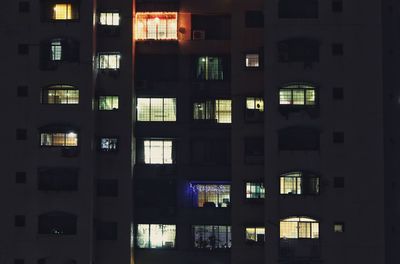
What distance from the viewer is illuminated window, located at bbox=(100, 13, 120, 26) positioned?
156 ft

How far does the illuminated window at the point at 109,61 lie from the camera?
4747 centimetres

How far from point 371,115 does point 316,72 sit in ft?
18.9

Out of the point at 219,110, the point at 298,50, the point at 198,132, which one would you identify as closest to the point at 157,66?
the point at 219,110

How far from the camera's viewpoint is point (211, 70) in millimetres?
48656

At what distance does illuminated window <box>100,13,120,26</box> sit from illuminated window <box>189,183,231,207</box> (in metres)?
15.8

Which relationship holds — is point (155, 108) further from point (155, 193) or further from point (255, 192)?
point (255, 192)

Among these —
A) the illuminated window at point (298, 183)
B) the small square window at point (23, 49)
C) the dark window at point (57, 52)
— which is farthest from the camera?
the small square window at point (23, 49)

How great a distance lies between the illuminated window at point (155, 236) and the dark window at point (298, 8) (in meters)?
20.8

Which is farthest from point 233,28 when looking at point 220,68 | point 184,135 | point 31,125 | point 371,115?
point 31,125

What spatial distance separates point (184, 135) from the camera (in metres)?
48.2

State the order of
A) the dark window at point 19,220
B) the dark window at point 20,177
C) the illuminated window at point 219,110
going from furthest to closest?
the illuminated window at point 219,110, the dark window at point 20,177, the dark window at point 19,220

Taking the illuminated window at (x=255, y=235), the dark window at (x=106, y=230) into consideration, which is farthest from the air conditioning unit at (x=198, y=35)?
the dark window at (x=106, y=230)

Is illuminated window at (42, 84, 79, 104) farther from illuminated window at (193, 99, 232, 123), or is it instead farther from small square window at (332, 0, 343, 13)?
small square window at (332, 0, 343, 13)

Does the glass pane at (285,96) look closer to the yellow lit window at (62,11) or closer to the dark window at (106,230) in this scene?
the dark window at (106,230)
